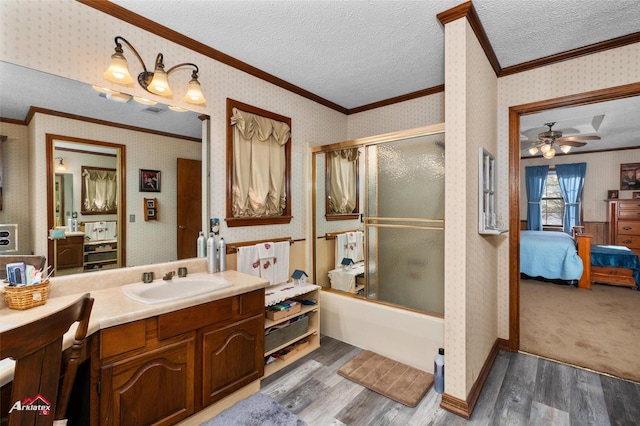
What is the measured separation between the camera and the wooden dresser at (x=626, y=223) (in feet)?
17.8

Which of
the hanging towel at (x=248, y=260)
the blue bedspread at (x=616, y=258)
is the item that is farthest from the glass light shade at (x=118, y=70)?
the blue bedspread at (x=616, y=258)

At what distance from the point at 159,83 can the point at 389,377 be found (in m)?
2.63

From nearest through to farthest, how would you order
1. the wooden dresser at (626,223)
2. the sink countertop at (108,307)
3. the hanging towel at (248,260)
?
1. the sink countertop at (108,307)
2. the hanging towel at (248,260)
3. the wooden dresser at (626,223)

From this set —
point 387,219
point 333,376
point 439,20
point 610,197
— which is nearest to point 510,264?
point 387,219

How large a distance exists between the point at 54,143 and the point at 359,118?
292 cm

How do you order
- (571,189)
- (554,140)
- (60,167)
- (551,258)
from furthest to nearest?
(571,189) → (551,258) → (554,140) → (60,167)

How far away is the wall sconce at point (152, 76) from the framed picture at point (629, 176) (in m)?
8.02

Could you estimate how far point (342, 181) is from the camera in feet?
10.4

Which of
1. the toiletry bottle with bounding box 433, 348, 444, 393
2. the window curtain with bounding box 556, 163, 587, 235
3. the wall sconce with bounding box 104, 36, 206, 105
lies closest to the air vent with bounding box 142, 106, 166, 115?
the wall sconce with bounding box 104, 36, 206, 105

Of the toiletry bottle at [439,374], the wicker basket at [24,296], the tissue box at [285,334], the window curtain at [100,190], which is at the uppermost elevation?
the window curtain at [100,190]

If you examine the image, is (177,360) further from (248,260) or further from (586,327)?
(586,327)

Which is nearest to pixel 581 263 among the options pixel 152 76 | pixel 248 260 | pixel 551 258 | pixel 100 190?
pixel 551 258

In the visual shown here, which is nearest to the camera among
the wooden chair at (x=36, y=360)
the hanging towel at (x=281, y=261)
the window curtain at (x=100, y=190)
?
the wooden chair at (x=36, y=360)

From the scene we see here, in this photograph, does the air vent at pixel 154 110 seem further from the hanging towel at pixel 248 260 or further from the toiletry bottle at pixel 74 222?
the hanging towel at pixel 248 260
